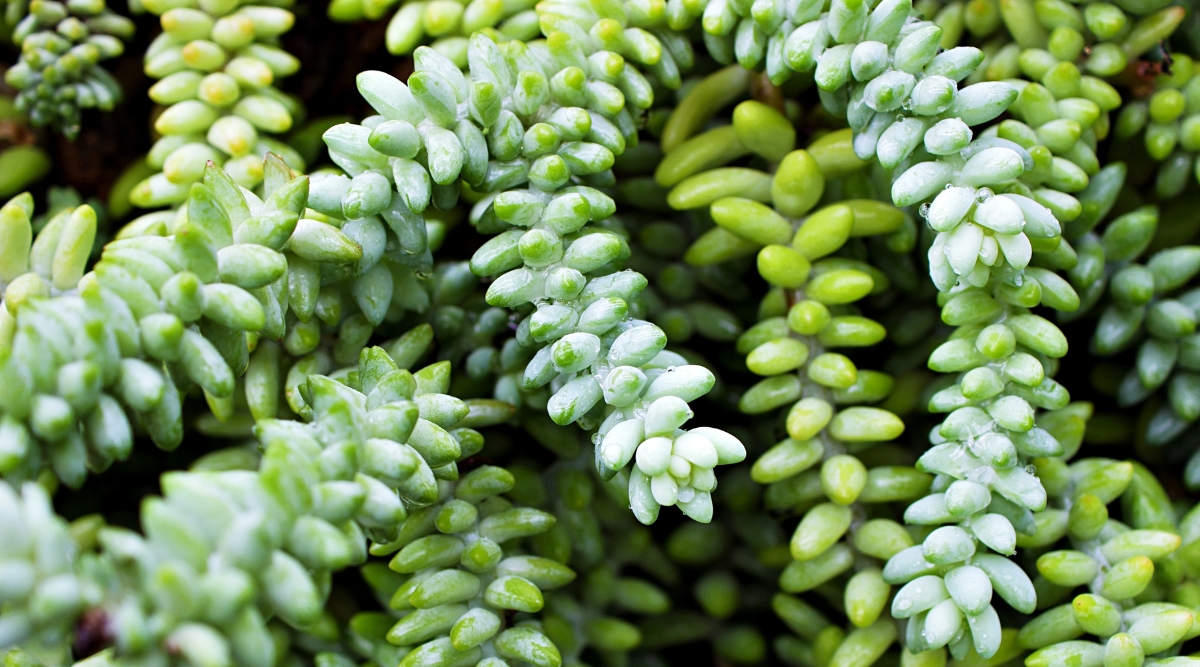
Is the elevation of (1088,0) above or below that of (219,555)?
above

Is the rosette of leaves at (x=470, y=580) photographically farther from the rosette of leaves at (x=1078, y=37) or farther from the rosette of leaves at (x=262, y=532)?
the rosette of leaves at (x=1078, y=37)

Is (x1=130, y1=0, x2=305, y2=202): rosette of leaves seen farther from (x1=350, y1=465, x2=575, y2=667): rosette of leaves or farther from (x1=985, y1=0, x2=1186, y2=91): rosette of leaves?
(x1=985, y1=0, x2=1186, y2=91): rosette of leaves

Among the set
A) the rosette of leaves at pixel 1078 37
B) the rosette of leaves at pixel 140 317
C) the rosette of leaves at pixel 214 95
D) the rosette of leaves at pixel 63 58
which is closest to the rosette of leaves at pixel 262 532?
the rosette of leaves at pixel 140 317

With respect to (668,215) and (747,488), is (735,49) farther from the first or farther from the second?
(747,488)

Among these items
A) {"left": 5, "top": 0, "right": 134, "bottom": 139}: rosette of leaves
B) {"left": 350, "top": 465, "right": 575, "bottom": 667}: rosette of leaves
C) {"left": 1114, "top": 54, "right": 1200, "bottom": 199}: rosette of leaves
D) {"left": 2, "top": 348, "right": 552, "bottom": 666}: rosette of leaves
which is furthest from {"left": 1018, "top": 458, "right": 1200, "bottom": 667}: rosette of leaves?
{"left": 5, "top": 0, "right": 134, "bottom": 139}: rosette of leaves

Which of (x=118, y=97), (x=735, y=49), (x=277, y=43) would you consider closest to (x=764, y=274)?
(x=735, y=49)
